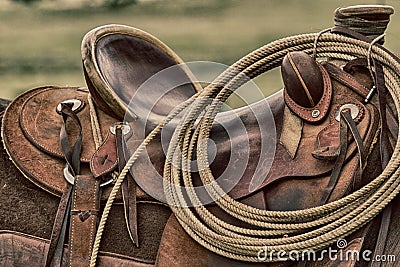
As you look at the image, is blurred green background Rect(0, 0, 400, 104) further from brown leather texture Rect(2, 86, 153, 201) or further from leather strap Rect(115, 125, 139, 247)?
leather strap Rect(115, 125, 139, 247)

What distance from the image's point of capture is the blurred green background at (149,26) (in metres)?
4.99

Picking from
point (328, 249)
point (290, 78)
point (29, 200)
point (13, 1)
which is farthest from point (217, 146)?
point (13, 1)

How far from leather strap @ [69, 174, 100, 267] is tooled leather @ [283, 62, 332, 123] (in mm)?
455

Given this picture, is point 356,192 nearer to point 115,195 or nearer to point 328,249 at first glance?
point 328,249

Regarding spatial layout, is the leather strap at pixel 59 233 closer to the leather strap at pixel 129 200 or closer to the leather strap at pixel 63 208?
the leather strap at pixel 63 208

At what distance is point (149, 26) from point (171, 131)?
13.9 ft

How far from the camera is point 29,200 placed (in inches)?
57.1

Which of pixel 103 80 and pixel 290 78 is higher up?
pixel 290 78

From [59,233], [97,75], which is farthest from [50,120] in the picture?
[59,233]

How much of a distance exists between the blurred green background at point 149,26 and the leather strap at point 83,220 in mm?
3288

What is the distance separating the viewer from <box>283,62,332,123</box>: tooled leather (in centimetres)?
126

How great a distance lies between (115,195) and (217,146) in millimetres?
239

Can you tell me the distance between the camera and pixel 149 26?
18.0ft

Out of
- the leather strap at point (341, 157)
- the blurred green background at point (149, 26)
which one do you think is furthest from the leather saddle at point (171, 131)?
the blurred green background at point (149, 26)
